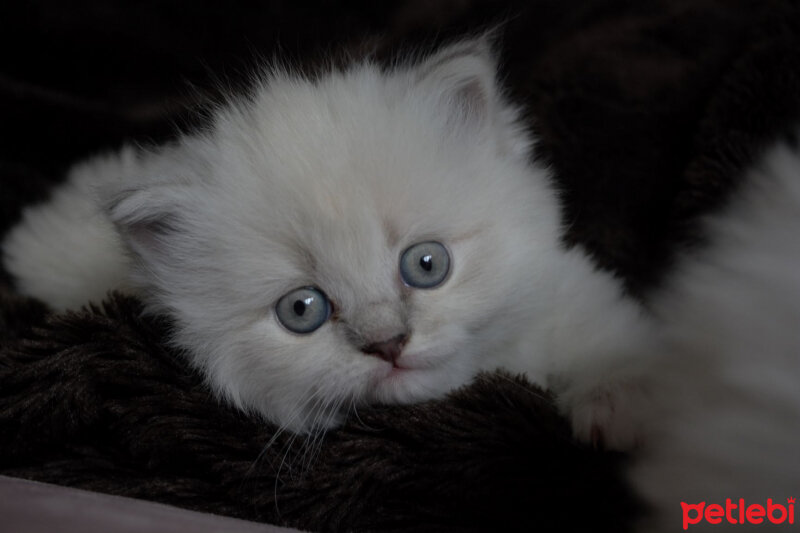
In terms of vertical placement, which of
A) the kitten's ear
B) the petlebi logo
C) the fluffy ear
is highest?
the kitten's ear

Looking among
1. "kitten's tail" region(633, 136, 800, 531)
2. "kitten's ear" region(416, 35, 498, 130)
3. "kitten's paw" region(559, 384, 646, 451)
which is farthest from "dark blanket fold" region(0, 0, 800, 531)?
"kitten's ear" region(416, 35, 498, 130)

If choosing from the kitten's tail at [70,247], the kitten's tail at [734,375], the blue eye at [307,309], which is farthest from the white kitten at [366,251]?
the kitten's tail at [70,247]

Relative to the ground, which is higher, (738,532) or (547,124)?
(547,124)

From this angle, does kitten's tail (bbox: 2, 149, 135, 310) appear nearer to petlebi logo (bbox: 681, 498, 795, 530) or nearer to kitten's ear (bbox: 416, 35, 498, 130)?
kitten's ear (bbox: 416, 35, 498, 130)

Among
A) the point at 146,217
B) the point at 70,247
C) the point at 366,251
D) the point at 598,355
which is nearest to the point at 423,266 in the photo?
the point at 366,251

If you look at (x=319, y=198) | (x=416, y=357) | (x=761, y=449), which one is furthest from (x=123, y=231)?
(x=761, y=449)

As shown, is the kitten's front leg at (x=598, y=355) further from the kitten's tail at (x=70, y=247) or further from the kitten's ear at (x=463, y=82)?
the kitten's tail at (x=70, y=247)

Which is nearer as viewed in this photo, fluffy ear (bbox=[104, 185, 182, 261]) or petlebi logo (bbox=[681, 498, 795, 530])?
petlebi logo (bbox=[681, 498, 795, 530])

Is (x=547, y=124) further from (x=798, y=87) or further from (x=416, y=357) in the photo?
(x=416, y=357)
